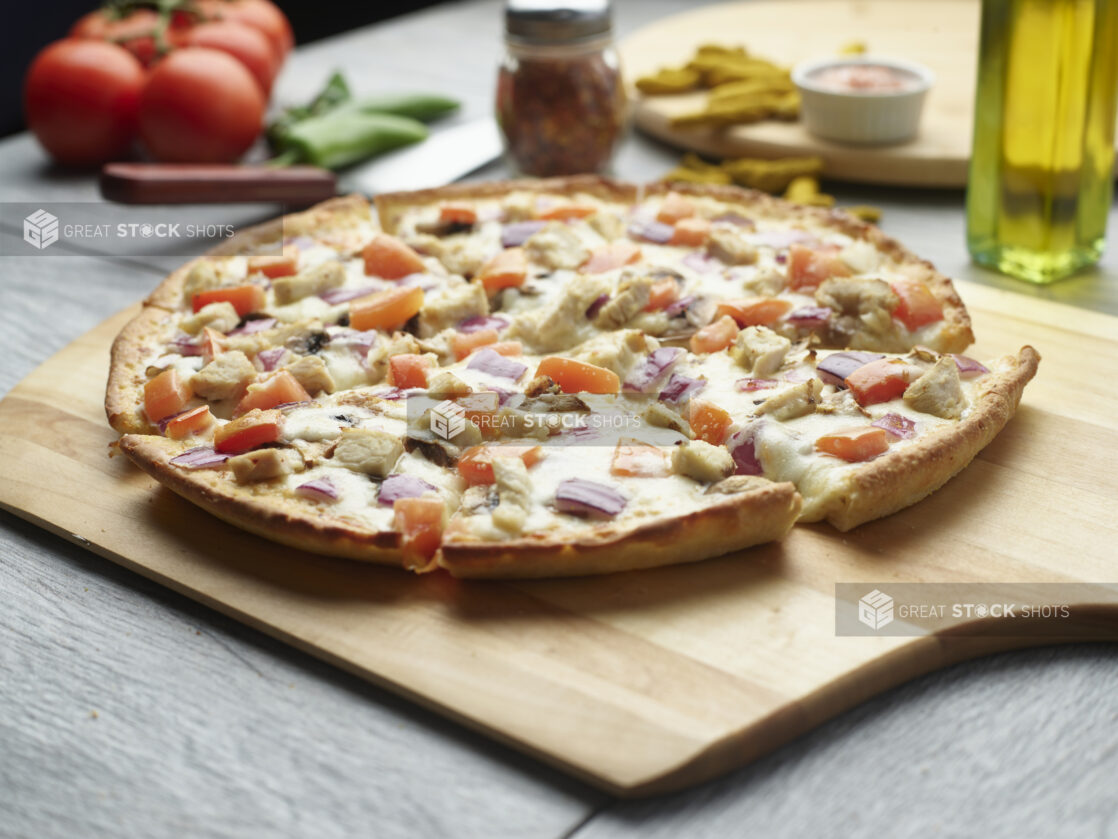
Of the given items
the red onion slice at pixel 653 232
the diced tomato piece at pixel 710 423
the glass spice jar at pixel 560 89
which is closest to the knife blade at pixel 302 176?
the glass spice jar at pixel 560 89

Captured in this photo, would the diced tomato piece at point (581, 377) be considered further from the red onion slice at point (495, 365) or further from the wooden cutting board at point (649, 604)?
the wooden cutting board at point (649, 604)

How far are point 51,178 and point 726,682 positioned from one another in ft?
14.3

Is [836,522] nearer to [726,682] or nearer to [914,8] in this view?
[726,682]

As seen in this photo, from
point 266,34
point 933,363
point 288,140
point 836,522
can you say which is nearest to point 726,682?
point 836,522

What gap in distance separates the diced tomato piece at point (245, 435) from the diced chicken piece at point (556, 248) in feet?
4.17

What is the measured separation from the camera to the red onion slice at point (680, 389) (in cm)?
316

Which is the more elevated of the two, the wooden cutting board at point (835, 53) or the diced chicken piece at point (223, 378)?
the wooden cutting board at point (835, 53)

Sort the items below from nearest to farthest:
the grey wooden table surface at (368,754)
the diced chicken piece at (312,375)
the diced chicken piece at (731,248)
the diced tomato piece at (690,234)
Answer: the grey wooden table surface at (368,754)
the diced chicken piece at (312,375)
the diced chicken piece at (731,248)
the diced tomato piece at (690,234)

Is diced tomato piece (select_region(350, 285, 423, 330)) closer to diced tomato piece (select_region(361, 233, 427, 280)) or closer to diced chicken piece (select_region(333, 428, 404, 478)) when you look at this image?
diced tomato piece (select_region(361, 233, 427, 280))

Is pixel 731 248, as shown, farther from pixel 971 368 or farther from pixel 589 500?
pixel 589 500

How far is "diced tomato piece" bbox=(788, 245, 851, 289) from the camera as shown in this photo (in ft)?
12.2

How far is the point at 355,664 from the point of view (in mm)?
2379

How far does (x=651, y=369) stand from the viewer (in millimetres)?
3275
